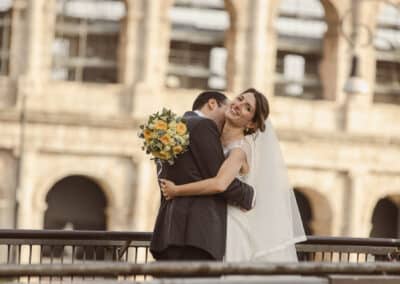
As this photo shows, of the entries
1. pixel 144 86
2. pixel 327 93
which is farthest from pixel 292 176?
pixel 144 86

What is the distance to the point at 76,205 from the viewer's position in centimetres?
3656

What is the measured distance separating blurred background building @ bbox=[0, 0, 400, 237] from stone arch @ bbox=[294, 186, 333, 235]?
38mm

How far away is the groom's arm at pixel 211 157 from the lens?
26.0ft

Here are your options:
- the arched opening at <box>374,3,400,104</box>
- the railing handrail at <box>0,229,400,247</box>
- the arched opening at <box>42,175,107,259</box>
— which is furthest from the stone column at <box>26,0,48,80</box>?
the railing handrail at <box>0,229,400,247</box>

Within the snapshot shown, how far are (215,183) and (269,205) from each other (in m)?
0.53

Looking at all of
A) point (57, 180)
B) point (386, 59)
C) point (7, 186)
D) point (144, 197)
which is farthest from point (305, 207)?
point (7, 186)

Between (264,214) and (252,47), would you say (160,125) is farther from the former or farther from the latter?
(252,47)

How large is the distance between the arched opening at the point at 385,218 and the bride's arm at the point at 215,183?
102 ft

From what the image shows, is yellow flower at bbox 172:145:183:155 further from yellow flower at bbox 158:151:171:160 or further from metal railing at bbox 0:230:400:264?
metal railing at bbox 0:230:400:264

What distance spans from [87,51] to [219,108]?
28145 mm

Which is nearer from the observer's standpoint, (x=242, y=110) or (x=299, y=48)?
(x=242, y=110)

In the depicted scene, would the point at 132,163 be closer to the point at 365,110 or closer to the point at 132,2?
the point at 132,2

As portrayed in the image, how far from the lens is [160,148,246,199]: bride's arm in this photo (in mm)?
7816

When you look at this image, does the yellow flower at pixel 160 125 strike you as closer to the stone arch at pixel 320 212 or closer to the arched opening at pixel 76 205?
the arched opening at pixel 76 205
